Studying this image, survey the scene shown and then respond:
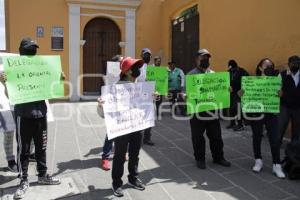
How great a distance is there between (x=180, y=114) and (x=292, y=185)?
19.6ft

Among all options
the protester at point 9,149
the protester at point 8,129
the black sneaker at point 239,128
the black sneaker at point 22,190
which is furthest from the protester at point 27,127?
the black sneaker at point 239,128

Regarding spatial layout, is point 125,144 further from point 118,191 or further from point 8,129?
point 8,129

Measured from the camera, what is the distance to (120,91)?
14.3 ft

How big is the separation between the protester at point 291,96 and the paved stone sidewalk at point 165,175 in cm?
77

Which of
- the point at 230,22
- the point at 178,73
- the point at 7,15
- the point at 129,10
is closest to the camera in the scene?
the point at 230,22

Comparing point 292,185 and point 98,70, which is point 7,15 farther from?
point 292,185

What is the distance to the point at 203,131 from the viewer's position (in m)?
5.62

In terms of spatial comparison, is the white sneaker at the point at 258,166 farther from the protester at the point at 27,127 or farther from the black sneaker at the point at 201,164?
the protester at the point at 27,127

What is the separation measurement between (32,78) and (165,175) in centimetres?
225

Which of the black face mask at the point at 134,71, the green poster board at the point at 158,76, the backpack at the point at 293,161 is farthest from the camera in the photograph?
the green poster board at the point at 158,76

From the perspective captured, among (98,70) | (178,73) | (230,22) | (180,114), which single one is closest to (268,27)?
(230,22)

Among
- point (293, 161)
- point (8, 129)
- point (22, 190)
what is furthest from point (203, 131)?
point (8, 129)

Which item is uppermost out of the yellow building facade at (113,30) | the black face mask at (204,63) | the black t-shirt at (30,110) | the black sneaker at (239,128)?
the yellow building facade at (113,30)

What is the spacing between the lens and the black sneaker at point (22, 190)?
436 cm
